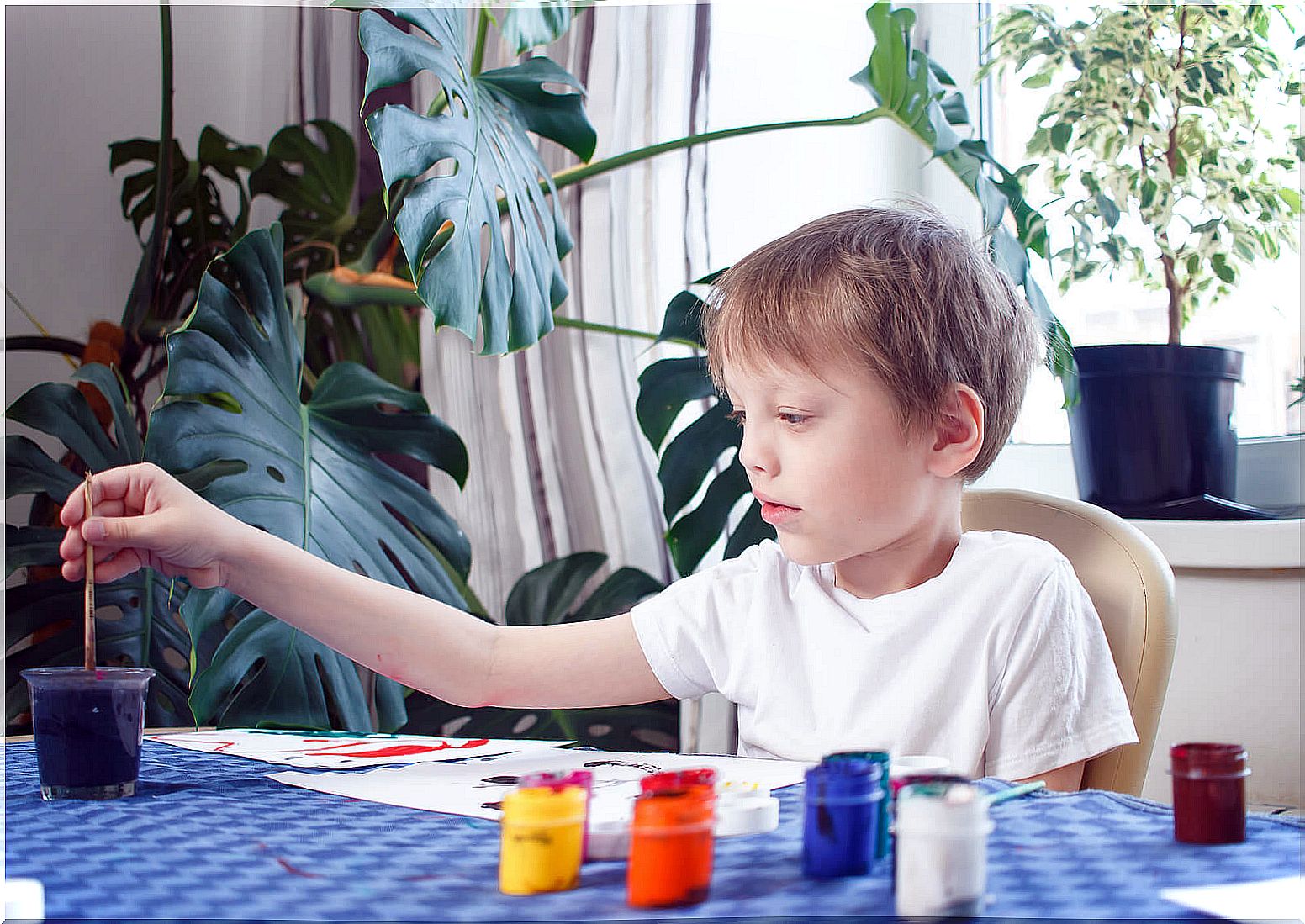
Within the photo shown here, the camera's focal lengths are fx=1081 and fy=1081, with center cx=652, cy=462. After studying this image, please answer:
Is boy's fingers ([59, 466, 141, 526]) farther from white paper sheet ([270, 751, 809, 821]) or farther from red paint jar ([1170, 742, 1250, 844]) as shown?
red paint jar ([1170, 742, 1250, 844])

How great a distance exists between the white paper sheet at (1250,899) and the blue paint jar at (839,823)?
11 cm

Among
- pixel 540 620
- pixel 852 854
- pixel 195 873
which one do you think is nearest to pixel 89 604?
pixel 195 873

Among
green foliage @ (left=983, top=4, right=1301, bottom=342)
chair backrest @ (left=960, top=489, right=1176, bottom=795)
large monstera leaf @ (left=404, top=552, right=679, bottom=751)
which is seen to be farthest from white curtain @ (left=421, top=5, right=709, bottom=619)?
chair backrest @ (left=960, top=489, right=1176, bottom=795)

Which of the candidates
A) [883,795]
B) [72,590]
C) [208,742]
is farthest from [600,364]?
[883,795]

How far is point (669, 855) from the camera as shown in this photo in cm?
42

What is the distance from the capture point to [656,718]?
1.74 metres

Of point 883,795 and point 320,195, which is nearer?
point 883,795

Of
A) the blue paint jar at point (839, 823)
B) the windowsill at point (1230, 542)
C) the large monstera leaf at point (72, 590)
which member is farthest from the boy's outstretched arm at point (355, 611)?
the windowsill at point (1230, 542)

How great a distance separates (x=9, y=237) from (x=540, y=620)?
1.06m

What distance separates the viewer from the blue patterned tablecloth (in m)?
0.42

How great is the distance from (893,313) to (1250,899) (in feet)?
1.77

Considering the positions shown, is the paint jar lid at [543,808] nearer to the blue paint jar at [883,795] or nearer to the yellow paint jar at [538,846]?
the yellow paint jar at [538,846]

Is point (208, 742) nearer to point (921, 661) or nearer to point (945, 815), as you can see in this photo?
point (921, 661)

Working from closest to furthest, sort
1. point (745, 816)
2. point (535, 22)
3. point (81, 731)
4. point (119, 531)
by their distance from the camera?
point (745, 816) < point (81, 731) < point (119, 531) < point (535, 22)
